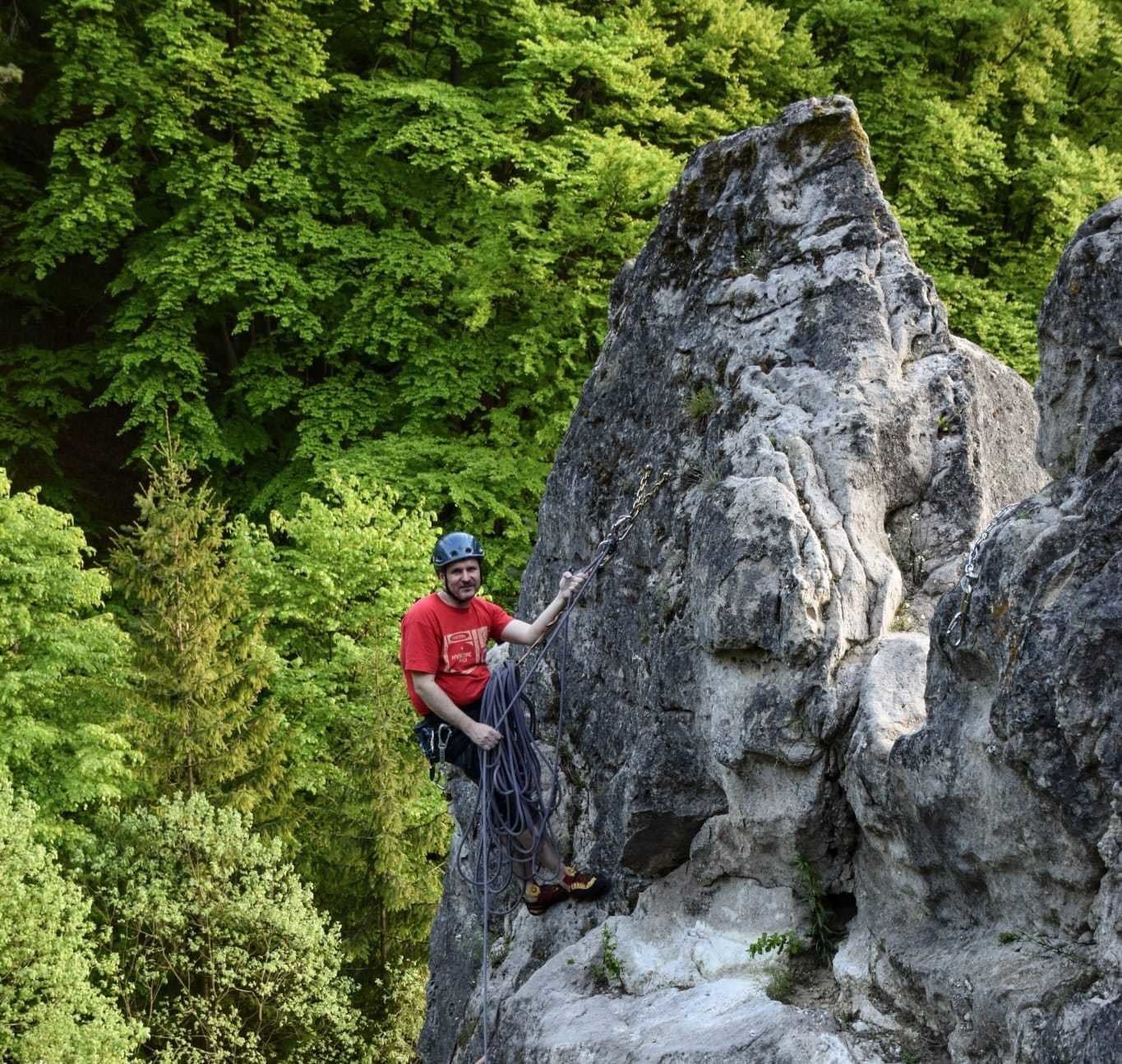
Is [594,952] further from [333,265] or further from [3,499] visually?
[333,265]

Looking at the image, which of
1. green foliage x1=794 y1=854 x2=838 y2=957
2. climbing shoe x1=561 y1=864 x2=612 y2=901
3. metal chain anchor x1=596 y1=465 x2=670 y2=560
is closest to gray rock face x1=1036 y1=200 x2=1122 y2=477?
green foliage x1=794 y1=854 x2=838 y2=957

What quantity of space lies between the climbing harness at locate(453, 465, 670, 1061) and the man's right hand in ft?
0.37

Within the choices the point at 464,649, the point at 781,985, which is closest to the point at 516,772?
the point at 464,649

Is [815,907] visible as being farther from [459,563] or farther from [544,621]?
[459,563]

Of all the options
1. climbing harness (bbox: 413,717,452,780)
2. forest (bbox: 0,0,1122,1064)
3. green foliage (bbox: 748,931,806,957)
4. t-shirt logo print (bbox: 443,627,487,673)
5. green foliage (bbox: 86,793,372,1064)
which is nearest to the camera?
green foliage (bbox: 748,931,806,957)

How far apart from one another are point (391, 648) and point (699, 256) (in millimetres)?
13023

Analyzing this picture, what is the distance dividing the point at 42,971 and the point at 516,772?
10976mm

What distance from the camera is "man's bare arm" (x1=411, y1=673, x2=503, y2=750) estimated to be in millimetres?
7785

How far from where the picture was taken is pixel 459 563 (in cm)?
764

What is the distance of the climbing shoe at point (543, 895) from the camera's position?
8.66 m

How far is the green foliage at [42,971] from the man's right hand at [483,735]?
10.2 m

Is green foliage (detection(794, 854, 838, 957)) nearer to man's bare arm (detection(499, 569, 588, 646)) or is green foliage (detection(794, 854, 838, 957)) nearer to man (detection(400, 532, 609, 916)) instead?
man (detection(400, 532, 609, 916))

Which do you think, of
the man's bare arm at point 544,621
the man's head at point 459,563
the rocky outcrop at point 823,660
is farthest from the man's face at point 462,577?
the rocky outcrop at point 823,660

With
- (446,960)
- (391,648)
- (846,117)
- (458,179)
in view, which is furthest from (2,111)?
(846,117)
